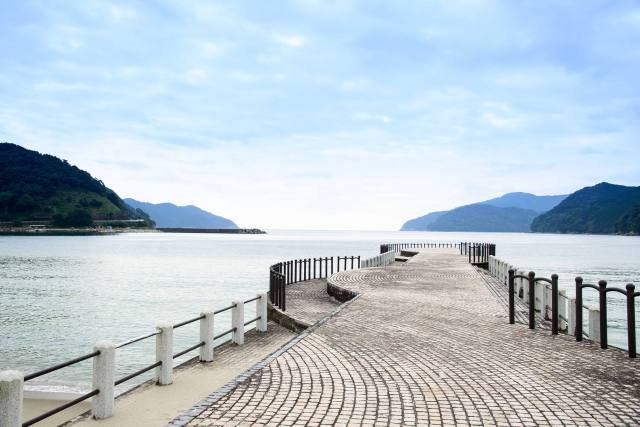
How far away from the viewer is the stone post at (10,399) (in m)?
5.58

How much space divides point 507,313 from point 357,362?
735 centimetres

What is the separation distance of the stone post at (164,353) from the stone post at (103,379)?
4.43 ft

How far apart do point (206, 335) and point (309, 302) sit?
10561 millimetres

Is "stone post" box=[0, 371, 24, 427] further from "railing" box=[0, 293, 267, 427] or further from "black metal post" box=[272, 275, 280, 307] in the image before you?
"black metal post" box=[272, 275, 280, 307]

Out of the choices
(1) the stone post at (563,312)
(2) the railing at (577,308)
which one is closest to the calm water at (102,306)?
(1) the stone post at (563,312)

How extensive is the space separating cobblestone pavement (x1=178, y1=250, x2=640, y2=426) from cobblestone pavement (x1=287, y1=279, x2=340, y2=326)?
13.1ft

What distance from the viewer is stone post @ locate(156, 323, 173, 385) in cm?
858

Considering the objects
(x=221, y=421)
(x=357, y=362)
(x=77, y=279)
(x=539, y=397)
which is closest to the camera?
(x=221, y=421)

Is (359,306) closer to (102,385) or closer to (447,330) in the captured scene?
(447,330)

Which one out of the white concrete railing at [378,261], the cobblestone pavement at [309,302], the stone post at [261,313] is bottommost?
the cobblestone pavement at [309,302]

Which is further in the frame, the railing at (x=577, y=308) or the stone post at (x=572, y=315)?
the stone post at (x=572, y=315)

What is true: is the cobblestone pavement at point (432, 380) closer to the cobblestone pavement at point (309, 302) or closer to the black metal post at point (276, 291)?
the cobblestone pavement at point (309, 302)


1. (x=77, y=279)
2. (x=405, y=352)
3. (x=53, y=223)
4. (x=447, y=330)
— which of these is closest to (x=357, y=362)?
(x=405, y=352)

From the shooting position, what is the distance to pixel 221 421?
6.04 meters
